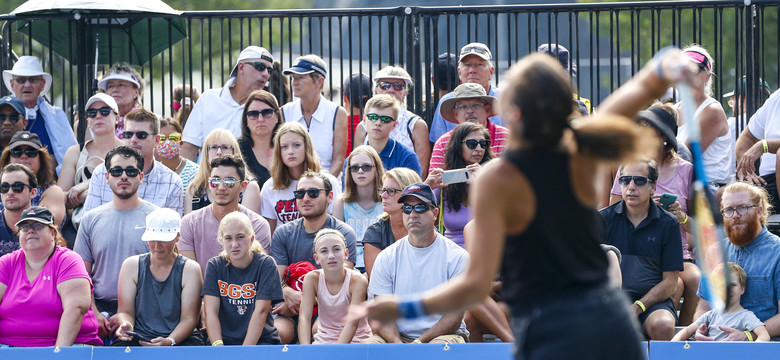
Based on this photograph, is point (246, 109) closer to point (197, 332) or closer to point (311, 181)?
point (311, 181)

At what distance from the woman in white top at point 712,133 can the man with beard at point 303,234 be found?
3.01 meters

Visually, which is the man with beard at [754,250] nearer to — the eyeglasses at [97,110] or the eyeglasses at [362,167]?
the eyeglasses at [362,167]

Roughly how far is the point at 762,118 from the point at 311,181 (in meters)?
3.87

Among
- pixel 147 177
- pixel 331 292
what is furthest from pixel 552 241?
pixel 147 177

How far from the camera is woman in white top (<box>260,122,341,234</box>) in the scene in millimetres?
8445

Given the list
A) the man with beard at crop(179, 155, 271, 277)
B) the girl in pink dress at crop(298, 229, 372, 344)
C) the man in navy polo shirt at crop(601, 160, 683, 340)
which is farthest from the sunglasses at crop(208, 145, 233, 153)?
the man in navy polo shirt at crop(601, 160, 683, 340)

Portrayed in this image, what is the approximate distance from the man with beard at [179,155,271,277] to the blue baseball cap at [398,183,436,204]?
1.24 metres

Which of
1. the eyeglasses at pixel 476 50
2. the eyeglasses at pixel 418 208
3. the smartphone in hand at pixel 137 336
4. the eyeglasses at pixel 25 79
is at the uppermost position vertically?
the eyeglasses at pixel 476 50

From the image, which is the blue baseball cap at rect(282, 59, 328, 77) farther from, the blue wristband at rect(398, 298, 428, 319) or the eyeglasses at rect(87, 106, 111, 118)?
the blue wristband at rect(398, 298, 428, 319)

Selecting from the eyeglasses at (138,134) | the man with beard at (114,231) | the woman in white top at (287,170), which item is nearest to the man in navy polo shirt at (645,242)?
the woman in white top at (287,170)

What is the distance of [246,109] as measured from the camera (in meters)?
9.03

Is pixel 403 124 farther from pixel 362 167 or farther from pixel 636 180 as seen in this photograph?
pixel 636 180

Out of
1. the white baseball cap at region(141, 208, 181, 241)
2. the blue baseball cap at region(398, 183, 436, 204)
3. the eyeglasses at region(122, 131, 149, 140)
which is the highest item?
the eyeglasses at region(122, 131, 149, 140)

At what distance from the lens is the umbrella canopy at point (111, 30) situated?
9828 mm
